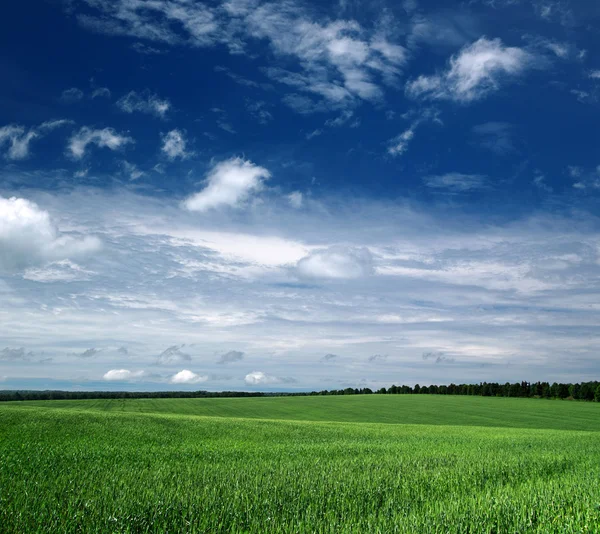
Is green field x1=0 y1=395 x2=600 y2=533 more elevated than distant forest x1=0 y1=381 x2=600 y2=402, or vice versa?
green field x1=0 y1=395 x2=600 y2=533

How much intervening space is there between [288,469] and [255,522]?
199 inches

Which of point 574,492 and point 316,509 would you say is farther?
point 574,492

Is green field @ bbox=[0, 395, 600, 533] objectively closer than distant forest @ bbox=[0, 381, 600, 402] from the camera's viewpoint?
Yes

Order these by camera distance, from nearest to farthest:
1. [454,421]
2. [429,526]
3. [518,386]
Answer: [429,526]
[454,421]
[518,386]

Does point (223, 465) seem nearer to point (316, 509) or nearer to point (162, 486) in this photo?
point (162, 486)

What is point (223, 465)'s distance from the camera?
1333 cm

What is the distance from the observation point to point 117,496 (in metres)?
9.05

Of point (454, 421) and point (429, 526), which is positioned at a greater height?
point (429, 526)

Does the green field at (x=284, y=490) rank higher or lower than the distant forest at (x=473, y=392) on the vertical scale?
higher

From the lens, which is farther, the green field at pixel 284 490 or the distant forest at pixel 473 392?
the distant forest at pixel 473 392

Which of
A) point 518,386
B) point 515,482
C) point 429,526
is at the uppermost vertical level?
point 429,526

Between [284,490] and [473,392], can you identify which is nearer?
[284,490]

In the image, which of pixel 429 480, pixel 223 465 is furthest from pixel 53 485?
pixel 429 480

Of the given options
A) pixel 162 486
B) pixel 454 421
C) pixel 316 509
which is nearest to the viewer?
pixel 316 509
